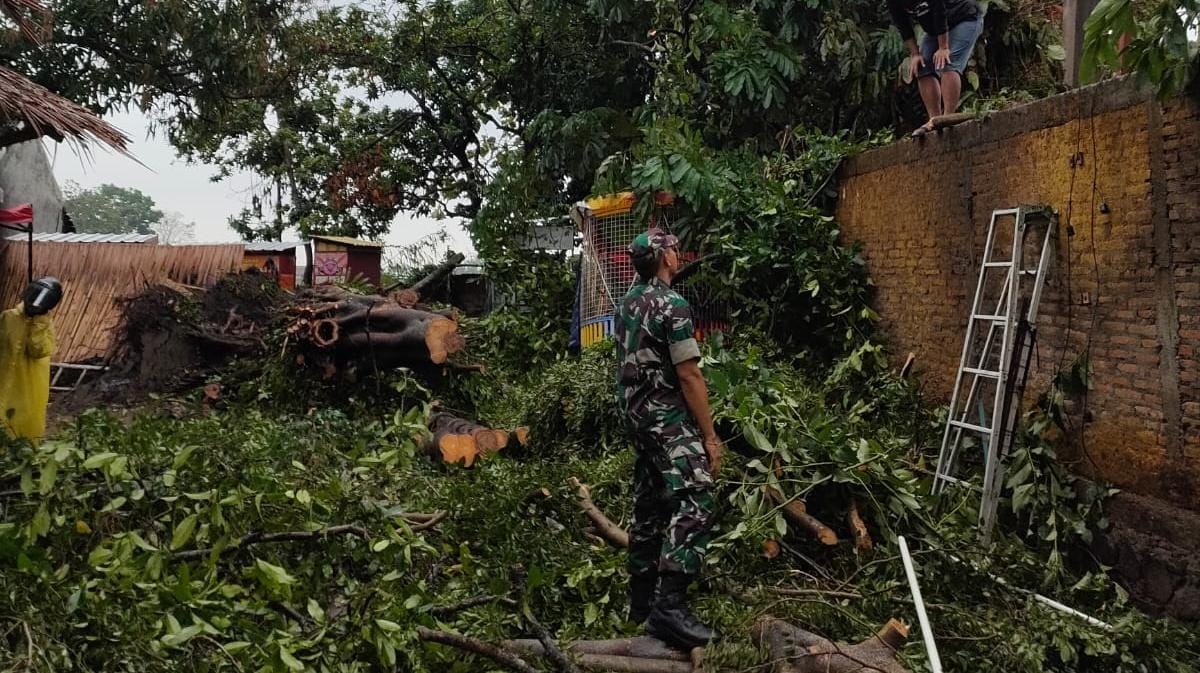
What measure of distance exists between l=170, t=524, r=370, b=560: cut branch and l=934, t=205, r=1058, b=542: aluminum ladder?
3.23m

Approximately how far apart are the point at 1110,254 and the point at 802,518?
2.20 meters

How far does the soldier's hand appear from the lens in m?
3.97

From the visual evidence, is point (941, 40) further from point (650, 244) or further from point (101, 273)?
point (101, 273)

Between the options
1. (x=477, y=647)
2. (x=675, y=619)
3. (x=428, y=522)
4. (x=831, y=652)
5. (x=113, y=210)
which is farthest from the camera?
(x=113, y=210)

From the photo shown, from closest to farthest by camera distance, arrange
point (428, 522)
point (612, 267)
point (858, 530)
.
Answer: point (858, 530), point (428, 522), point (612, 267)

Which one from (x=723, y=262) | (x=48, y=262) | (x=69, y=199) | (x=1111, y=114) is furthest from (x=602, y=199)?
(x=69, y=199)

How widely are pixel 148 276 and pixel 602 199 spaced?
651 centimetres

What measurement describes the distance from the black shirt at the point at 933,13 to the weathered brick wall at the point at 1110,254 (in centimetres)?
76

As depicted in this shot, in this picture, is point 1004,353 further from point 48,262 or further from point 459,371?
point 48,262

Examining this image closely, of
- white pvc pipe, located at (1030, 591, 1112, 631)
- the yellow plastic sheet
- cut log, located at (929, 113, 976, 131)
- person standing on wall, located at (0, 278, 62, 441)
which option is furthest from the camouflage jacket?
the yellow plastic sheet

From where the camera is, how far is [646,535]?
4141 millimetres

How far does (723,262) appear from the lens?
8.45m

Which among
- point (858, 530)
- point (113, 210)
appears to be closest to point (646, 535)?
point (858, 530)

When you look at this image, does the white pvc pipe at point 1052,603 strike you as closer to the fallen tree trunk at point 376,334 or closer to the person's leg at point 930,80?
the person's leg at point 930,80
